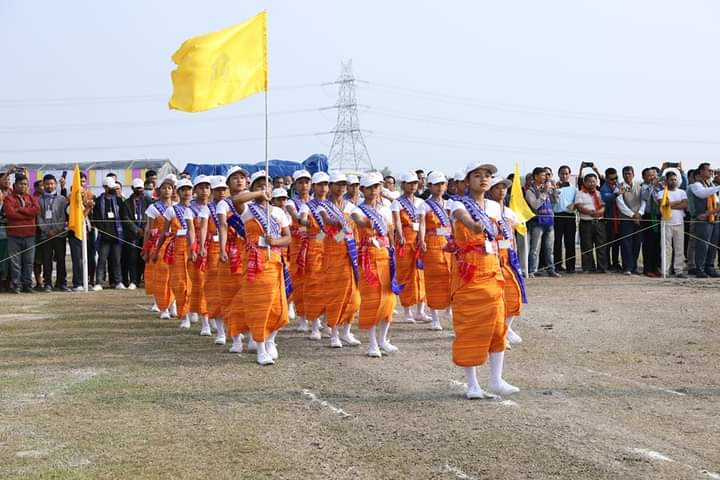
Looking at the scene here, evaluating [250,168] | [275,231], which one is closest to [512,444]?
[275,231]

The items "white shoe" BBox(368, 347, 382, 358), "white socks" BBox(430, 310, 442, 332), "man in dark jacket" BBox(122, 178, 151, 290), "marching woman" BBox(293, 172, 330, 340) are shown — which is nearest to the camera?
"white shoe" BBox(368, 347, 382, 358)

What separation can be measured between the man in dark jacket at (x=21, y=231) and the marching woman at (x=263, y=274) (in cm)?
1115

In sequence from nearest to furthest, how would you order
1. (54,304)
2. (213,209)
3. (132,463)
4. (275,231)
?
1. (132,463)
2. (275,231)
3. (213,209)
4. (54,304)

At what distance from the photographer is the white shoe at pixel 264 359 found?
10.6m

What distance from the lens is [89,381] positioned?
9.77 meters

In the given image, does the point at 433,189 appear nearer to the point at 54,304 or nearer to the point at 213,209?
the point at 213,209

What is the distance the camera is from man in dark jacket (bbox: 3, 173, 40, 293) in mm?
20250

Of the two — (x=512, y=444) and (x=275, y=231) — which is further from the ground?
(x=275, y=231)

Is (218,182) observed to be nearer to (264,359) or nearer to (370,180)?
(370,180)

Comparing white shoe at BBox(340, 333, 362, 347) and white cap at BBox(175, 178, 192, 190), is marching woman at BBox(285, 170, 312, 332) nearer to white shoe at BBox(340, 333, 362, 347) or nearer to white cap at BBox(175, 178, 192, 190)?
white shoe at BBox(340, 333, 362, 347)

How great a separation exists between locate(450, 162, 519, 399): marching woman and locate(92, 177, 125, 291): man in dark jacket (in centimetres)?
1390

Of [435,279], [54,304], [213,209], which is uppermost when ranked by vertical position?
[213,209]

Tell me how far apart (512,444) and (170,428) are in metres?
2.78

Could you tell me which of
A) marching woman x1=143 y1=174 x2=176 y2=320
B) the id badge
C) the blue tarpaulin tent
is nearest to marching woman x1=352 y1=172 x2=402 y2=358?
the id badge
